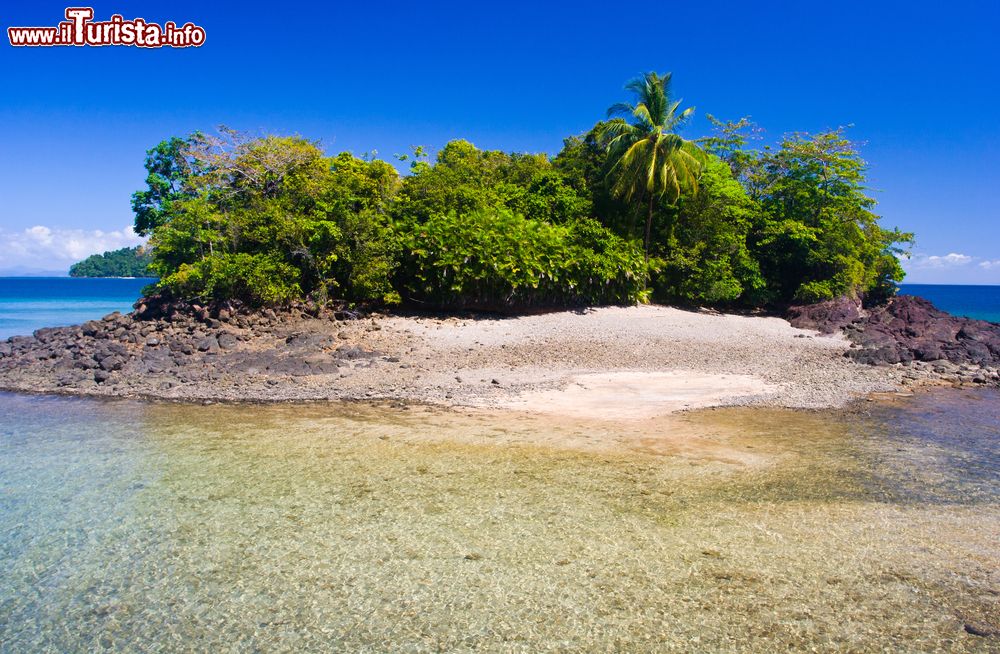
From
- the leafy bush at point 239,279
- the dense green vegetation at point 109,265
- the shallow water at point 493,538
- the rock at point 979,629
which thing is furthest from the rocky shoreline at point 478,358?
the dense green vegetation at point 109,265

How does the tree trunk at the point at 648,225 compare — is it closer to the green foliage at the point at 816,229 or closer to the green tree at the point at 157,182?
the green foliage at the point at 816,229

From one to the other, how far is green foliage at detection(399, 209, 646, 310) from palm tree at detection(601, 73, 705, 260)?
3659 mm

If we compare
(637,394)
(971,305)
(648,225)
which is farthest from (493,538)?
(971,305)

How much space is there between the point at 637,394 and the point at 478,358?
14.1 ft

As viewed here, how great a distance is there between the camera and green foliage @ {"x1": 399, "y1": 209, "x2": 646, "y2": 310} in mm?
18422

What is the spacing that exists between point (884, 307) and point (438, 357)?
1982 cm

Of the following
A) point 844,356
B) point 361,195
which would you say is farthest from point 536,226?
point 844,356

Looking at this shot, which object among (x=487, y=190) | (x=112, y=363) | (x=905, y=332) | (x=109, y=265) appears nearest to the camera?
(x=112, y=363)

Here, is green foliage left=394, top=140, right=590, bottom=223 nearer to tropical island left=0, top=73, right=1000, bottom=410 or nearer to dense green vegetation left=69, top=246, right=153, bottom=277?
tropical island left=0, top=73, right=1000, bottom=410

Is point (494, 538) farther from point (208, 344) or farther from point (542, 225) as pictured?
point (542, 225)

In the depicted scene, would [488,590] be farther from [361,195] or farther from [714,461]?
[361,195]

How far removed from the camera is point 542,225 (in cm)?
2052

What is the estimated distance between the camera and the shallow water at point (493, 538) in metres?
4.94

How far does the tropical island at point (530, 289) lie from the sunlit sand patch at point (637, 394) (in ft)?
0.26
